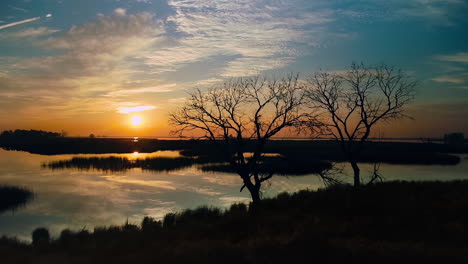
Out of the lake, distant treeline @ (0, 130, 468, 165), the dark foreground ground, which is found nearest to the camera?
the dark foreground ground

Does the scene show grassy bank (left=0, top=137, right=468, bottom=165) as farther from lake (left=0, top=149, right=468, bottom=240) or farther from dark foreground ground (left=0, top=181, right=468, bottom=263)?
dark foreground ground (left=0, top=181, right=468, bottom=263)

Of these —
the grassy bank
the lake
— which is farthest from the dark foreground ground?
the grassy bank

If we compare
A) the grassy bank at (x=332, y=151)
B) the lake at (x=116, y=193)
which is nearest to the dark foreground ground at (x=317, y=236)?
the lake at (x=116, y=193)

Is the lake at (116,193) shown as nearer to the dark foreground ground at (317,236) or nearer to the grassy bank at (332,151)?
the grassy bank at (332,151)

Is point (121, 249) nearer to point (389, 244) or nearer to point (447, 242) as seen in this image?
point (389, 244)

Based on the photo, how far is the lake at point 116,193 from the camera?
25188 mm

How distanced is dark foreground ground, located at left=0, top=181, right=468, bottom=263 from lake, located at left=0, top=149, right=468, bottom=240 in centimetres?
601

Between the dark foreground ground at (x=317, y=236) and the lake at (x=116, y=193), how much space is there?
19.7 ft

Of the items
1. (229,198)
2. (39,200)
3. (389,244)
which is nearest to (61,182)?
(39,200)

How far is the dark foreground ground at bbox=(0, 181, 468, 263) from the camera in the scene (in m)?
8.77

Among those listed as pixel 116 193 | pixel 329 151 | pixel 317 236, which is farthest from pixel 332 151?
pixel 317 236

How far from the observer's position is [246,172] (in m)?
20.1

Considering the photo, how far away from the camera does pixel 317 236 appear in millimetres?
10102

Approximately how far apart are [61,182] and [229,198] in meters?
23.2
